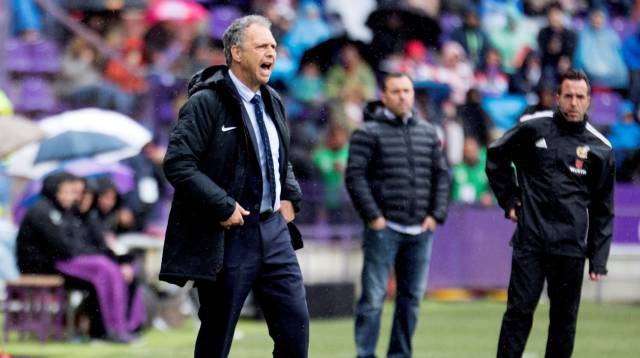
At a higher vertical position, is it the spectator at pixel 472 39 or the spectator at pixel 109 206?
the spectator at pixel 472 39

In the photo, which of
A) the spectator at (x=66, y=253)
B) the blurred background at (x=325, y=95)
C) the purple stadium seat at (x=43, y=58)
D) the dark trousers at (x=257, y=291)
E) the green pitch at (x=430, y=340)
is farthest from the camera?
the purple stadium seat at (x=43, y=58)

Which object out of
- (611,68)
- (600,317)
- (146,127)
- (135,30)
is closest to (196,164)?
(600,317)

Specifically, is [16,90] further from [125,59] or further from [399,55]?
[399,55]

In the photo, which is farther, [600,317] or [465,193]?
[465,193]

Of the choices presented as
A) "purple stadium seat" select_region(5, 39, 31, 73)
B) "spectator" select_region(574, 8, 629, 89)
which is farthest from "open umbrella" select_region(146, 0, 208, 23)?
"spectator" select_region(574, 8, 629, 89)

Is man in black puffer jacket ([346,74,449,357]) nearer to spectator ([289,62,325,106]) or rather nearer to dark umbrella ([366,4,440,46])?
spectator ([289,62,325,106])

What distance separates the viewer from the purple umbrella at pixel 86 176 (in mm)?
17817

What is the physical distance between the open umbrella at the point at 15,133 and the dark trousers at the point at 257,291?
7.53 meters

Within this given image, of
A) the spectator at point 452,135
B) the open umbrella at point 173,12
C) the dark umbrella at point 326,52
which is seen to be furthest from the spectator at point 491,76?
the open umbrella at point 173,12

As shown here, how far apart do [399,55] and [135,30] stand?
3.95 metres

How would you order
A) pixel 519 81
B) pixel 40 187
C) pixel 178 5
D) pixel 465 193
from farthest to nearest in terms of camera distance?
pixel 519 81
pixel 178 5
pixel 465 193
pixel 40 187

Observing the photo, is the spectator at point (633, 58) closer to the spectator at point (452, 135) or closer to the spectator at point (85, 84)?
the spectator at point (452, 135)

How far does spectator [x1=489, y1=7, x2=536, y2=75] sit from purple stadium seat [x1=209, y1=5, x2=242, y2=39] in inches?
160

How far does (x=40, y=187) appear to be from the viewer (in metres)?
18.1
